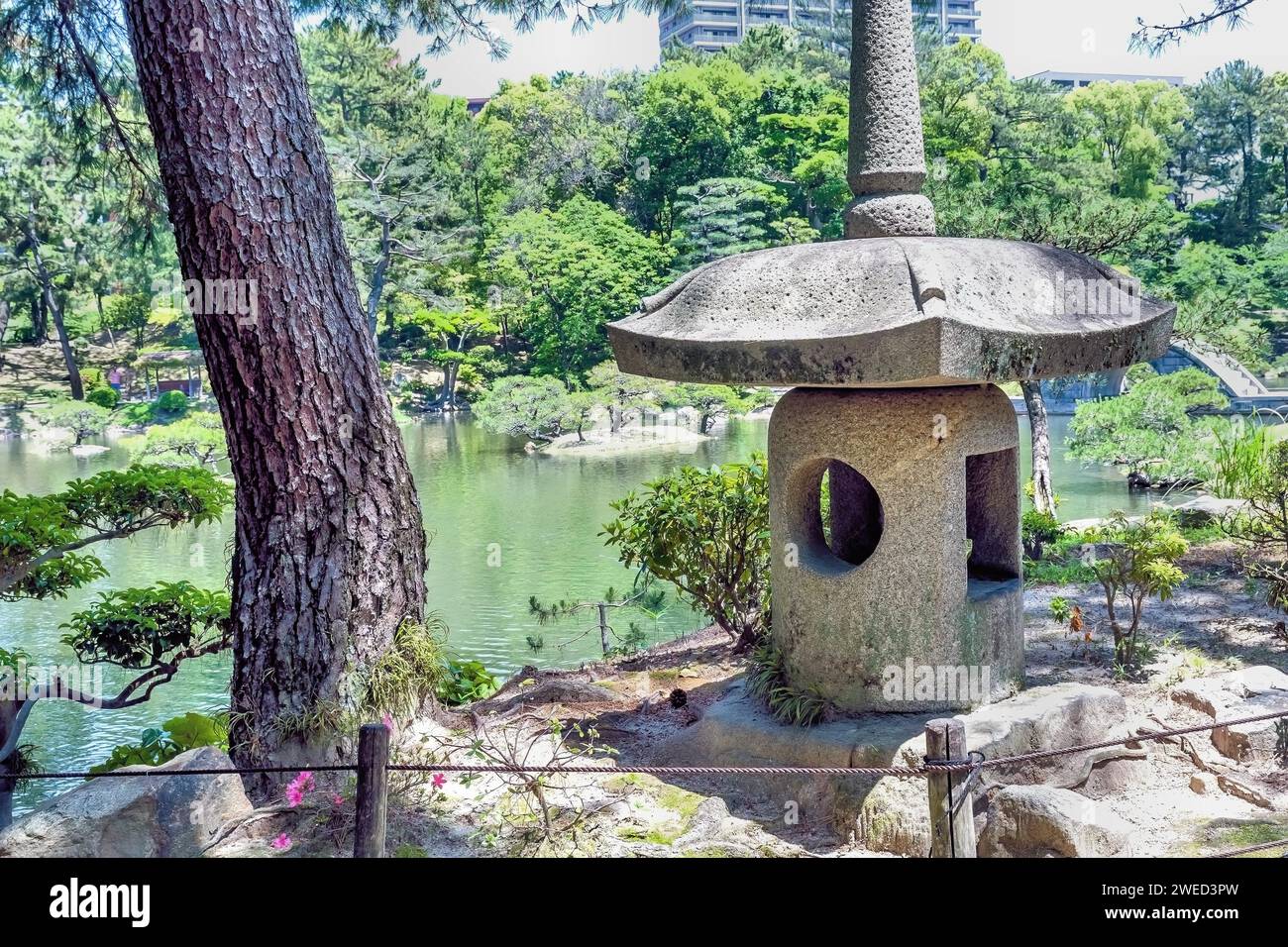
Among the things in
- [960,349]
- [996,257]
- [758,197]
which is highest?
[758,197]

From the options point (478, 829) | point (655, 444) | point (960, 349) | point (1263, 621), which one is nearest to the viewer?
point (960, 349)

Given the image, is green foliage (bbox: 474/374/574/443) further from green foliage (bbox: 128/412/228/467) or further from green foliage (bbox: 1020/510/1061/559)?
green foliage (bbox: 1020/510/1061/559)

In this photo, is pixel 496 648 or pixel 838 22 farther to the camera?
pixel 838 22

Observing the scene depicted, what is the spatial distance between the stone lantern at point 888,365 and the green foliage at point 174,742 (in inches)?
102

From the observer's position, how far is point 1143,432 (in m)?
11.4

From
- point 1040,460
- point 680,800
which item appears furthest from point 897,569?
point 1040,460

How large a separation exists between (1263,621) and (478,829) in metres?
4.43

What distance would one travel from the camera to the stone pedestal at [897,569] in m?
4.25

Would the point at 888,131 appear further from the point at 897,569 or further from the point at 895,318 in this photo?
the point at 897,569

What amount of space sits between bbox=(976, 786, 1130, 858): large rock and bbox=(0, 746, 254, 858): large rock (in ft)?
8.19

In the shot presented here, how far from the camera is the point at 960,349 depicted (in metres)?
3.58

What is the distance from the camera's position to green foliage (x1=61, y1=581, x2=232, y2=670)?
579 cm
